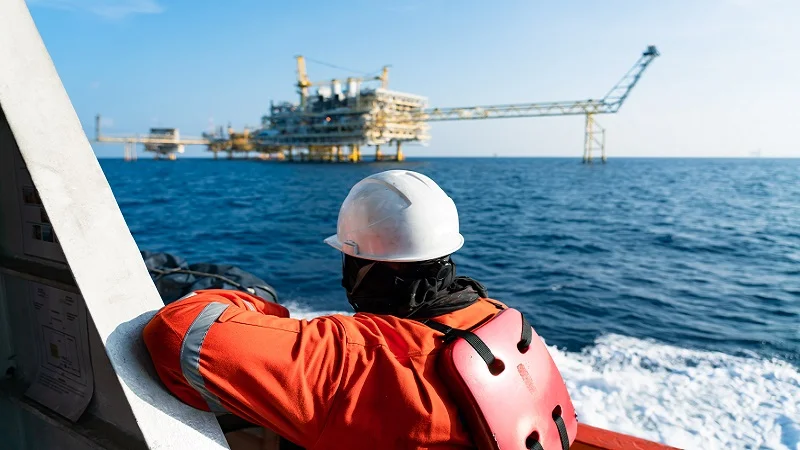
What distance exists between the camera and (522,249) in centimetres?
1089

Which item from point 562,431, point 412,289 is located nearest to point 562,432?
point 562,431

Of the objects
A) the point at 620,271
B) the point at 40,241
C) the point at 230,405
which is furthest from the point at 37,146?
the point at 620,271

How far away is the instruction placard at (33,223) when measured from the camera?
1.47 metres

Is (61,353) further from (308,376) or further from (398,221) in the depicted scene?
→ (398,221)

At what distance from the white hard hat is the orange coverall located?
45 cm

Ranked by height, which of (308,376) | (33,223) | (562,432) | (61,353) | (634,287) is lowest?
(634,287)

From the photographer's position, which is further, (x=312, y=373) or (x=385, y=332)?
(x=385, y=332)

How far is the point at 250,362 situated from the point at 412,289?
21.0 inches

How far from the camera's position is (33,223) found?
59.2 inches

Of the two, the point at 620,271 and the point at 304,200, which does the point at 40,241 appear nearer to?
the point at 620,271

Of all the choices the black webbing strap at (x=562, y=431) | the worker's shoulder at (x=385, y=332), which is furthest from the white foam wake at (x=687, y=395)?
the worker's shoulder at (x=385, y=332)

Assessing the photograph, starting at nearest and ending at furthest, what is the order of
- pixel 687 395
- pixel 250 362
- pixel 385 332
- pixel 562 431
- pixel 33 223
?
pixel 250 362, pixel 385 332, pixel 562 431, pixel 33 223, pixel 687 395

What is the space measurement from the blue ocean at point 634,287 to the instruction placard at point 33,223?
359cm

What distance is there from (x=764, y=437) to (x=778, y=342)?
98.4 inches
